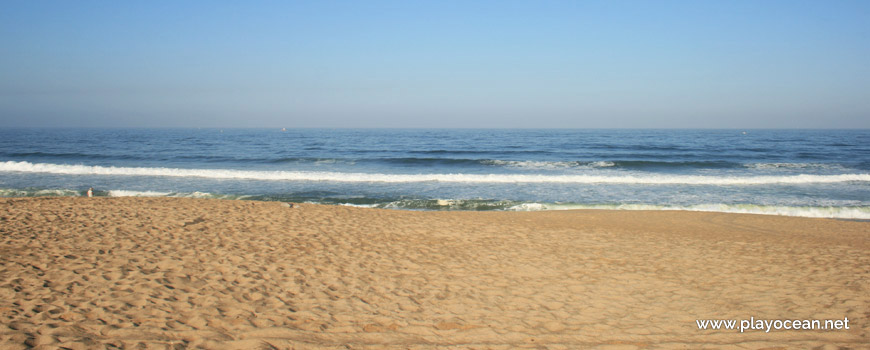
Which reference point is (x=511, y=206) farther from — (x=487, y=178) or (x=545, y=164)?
(x=545, y=164)

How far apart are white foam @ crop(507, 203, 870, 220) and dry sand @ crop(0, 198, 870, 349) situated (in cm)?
360

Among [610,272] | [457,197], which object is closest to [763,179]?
[457,197]

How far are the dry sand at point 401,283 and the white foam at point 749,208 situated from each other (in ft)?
11.8

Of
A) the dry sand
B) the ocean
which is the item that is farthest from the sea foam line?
the dry sand

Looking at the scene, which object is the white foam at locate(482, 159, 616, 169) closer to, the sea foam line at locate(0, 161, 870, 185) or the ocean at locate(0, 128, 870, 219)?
the ocean at locate(0, 128, 870, 219)

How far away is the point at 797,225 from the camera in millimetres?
11367

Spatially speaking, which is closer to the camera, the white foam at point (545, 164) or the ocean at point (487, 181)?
the ocean at point (487, 181)

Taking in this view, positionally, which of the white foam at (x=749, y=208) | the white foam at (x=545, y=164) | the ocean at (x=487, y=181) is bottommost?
the white foam at (x=749, y=208)

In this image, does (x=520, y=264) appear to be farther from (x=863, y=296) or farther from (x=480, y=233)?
(x=863, y=296)

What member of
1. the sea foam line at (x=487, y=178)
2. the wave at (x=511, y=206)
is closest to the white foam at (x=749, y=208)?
the wave at (x=511, y=206)

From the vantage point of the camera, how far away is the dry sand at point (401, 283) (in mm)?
4418

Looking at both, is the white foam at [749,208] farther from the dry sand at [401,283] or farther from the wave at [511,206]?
the dry sand at [401,283]

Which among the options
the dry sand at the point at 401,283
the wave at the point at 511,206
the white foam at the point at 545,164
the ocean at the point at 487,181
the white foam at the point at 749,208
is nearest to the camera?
the dry sand at the point at 401,283

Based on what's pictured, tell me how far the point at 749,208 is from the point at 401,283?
13204 millimetres
